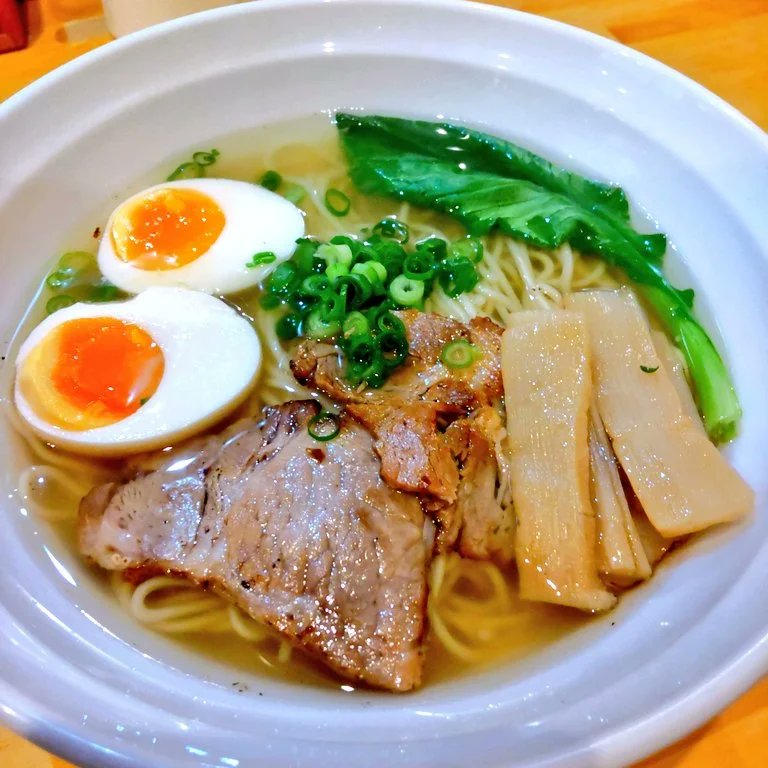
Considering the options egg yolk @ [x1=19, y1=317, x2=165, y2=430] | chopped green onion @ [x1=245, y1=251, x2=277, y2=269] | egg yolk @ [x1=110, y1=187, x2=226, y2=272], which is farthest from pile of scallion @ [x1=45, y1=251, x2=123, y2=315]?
chopped green onion @ [x1=245, y1=251, x2=277, y2=269]

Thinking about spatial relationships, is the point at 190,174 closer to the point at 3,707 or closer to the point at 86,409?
the point at 86,409

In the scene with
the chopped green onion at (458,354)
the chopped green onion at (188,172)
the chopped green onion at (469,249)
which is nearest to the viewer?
the chopped green onion at (458,354)

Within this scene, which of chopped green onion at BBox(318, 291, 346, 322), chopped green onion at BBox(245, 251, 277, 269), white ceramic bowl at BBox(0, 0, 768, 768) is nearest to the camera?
white ceramic bowl at BBox(0, 0, 768, 768)

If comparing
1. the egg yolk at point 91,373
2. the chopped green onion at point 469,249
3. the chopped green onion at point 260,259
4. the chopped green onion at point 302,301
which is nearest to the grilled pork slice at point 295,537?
the egg yolk at point 91,373

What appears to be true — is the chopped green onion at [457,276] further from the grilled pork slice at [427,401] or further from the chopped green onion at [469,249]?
the grilled pork slice at [427,401]

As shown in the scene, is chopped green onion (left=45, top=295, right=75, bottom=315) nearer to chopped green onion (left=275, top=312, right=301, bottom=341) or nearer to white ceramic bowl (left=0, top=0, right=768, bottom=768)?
white ceramic bowl (left=0, top=0, right=768, bottom=768)
